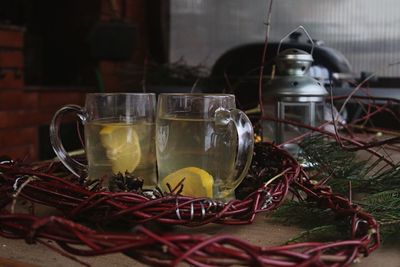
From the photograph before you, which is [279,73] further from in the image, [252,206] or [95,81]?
[95,81]

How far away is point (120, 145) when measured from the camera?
0.51 meters

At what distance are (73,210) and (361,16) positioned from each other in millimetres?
1770

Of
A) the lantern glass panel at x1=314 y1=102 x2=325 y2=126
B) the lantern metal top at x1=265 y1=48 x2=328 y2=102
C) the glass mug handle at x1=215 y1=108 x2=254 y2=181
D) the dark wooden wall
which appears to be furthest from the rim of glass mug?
the dark wooden wall

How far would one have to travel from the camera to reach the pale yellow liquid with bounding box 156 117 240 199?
46cm

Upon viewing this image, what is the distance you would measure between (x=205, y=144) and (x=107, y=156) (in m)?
0.11

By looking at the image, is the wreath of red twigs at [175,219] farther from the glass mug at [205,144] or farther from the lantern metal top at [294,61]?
the lantern metal top at [294,61]

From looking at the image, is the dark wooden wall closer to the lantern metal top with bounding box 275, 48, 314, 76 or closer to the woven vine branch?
the lantern metal top with bounding box 275, 48, 314, 76

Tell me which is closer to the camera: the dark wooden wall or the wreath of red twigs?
the wreath of red twigs

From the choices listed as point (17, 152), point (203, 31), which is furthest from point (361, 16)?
point (17, 152)

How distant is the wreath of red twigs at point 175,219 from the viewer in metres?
0.28

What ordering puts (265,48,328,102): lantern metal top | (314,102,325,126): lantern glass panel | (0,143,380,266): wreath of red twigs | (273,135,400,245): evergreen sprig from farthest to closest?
(314,102,325,126): lantern glass panel < (265,48,328,102): lantern metal top < (273,135,400,245): evergreen sprig < (0,143,380,266): wreath of red twigs

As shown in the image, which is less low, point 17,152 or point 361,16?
point 361,16

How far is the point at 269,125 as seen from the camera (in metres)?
0.78

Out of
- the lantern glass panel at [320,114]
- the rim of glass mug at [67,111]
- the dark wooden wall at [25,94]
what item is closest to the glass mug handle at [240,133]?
the rim of glass mug at [67,111]
